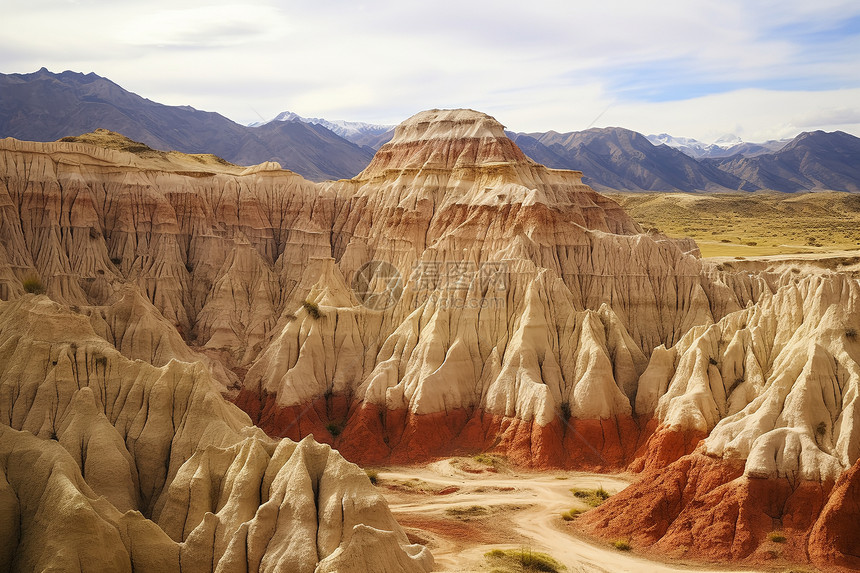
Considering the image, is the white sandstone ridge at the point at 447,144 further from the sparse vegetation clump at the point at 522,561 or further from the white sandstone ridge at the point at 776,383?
the sparse vegetation clump at the point at 522,561

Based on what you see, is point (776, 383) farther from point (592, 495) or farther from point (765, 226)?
point (765, 226)

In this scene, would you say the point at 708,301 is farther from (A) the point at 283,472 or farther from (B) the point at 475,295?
(A) the point at 283,472

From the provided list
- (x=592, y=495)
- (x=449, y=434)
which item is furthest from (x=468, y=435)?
(x=592, y=495)

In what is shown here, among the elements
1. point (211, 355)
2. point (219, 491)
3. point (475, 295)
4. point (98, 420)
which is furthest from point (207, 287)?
point (219, 491)

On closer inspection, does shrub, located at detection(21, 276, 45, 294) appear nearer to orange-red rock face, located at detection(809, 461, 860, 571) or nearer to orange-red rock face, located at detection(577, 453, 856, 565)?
orange-red rock face, located at detection(577, 453, 856, 565)

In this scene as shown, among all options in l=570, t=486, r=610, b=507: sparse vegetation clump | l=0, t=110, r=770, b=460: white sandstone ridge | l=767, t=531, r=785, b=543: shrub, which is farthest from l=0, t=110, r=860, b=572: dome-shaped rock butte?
l=570, t=486, r=610, b=507: sparse vegetation clump

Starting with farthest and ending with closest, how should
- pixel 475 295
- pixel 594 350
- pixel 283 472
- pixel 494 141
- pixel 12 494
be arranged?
1. pixel 494 141
2. pixel 475 295
3. pixel 594 350
4. pixel 283 472
5. pixel 12 494
